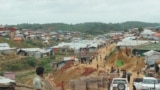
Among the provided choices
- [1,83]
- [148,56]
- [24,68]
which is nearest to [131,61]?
[148,56]

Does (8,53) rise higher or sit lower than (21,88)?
lower

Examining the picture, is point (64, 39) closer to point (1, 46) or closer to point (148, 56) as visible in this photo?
point (1, 46)

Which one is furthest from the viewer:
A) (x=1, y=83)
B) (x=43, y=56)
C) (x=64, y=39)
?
(x=64, y=39)

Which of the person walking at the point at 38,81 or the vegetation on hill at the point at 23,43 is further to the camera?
the vegetation on hill at the point at 23,43

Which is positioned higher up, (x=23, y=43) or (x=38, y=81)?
(x=38, y=81)

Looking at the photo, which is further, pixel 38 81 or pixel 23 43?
pixel 23 43

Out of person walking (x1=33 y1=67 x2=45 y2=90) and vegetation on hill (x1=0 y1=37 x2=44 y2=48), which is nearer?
person walking (x1=33 y1=67 x2=45 y2=90)

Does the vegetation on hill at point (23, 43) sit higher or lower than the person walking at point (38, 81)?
lower

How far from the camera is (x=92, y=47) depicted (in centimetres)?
9650

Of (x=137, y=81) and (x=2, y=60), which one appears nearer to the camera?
(x=137, y=81)

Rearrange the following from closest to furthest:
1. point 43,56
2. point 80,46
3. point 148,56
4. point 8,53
A: point 148,56, point 8,53, point 43,56, point 80,46

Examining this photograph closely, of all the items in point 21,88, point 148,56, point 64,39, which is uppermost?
point 21,88

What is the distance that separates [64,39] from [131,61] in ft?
362

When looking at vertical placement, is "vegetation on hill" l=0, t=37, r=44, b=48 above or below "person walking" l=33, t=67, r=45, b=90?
below
